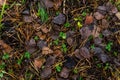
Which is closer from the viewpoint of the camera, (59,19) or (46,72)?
(46,72)

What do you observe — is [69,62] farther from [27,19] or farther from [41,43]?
[27,19]

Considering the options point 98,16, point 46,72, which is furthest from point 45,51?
point 98,16

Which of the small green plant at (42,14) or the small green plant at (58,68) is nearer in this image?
the small green plant at (58,68)

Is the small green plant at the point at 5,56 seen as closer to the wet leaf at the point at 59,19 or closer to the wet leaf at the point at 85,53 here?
the wet leaf at the point at 59,19

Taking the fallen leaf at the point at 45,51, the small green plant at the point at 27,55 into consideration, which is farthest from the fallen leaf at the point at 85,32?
the small green plant at the point at 27,55

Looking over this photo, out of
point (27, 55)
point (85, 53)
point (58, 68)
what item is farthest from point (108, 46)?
point (27, 55)

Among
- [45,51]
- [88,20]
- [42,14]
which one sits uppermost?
[42,14]

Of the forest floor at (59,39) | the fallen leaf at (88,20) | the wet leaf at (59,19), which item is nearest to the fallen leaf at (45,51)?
the forest floor at (59,39)

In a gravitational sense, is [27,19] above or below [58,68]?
above

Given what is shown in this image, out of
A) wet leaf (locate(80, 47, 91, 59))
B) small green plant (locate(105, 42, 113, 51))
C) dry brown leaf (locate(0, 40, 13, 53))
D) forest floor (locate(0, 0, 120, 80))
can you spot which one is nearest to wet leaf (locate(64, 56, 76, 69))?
forest floor (locate(0, 0, 120, 80))

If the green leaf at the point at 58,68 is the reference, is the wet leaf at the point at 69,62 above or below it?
above

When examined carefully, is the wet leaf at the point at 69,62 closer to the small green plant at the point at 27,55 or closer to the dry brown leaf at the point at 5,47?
the small green plant at the point at 27,55

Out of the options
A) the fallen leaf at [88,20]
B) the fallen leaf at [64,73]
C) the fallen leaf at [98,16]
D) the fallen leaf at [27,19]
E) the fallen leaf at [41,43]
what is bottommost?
the fallen leaf at [64,73]

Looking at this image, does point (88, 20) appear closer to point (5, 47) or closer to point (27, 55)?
point (27, 55)
